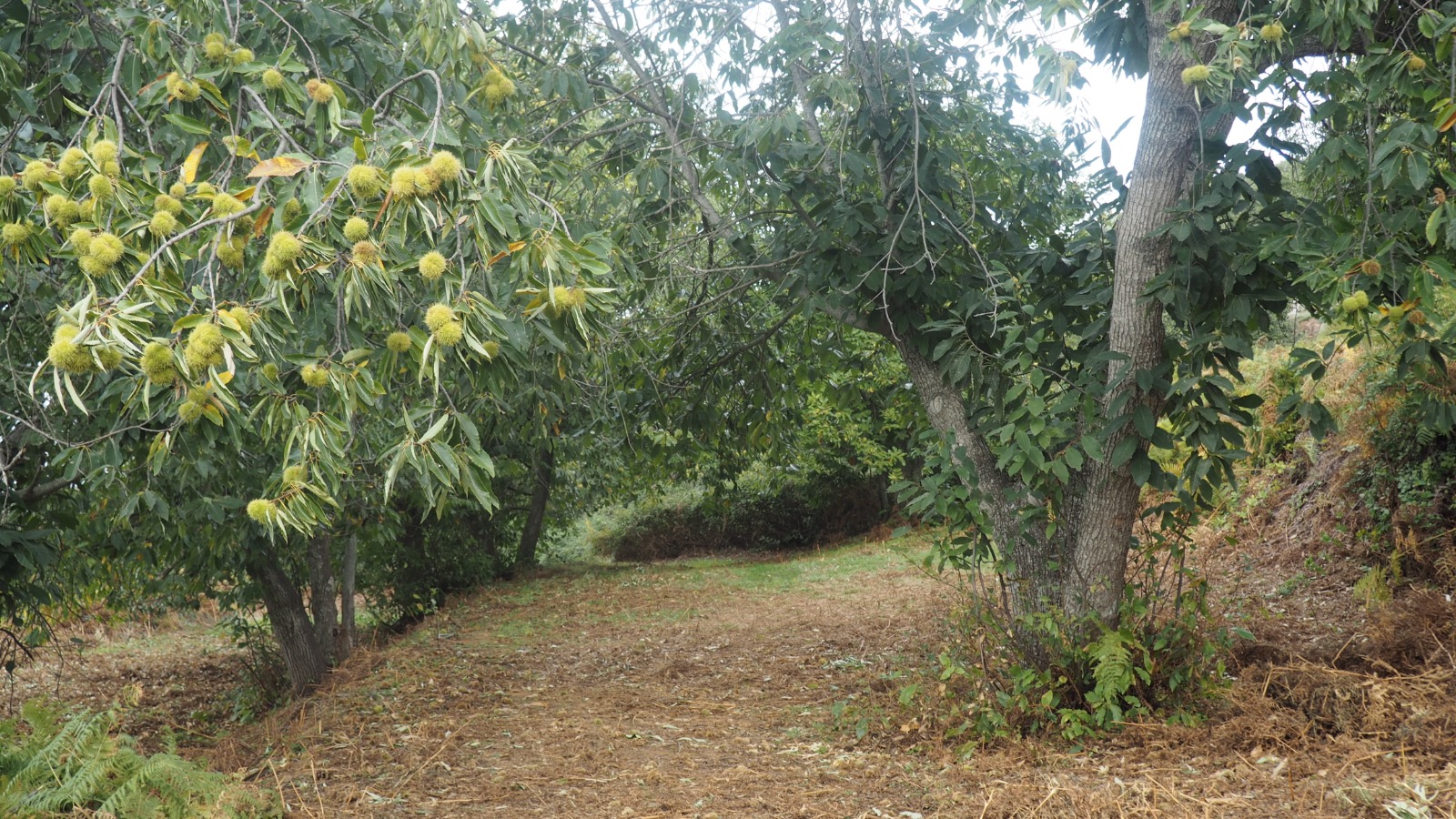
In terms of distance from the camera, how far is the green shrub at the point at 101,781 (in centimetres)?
318

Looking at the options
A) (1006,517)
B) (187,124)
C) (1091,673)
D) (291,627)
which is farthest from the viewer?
(291,627)

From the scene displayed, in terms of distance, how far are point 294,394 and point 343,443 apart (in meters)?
0.33

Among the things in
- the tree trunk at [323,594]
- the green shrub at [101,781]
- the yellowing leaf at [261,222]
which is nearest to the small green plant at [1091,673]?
the green shrub at [101,781]

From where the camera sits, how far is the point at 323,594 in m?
8.09

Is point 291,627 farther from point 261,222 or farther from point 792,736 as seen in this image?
point 261,222

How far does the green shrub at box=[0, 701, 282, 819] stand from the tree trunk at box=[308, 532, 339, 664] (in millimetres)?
4235

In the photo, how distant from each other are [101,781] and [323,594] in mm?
4930

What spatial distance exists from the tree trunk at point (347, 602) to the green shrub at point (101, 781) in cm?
474

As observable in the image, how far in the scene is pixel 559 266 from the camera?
2.29 meters

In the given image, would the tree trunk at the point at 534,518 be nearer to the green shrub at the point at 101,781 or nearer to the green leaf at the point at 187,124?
the green shrub at the point at 101,781

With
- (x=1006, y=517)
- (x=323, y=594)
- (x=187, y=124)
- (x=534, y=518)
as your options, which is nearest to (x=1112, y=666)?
(x=1006, y=517)

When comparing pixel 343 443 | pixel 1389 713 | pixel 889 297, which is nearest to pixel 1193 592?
pixel 1389 713

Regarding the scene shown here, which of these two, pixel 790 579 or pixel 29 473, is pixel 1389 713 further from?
pixel 790 579

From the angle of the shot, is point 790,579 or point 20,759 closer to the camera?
point 20,759
